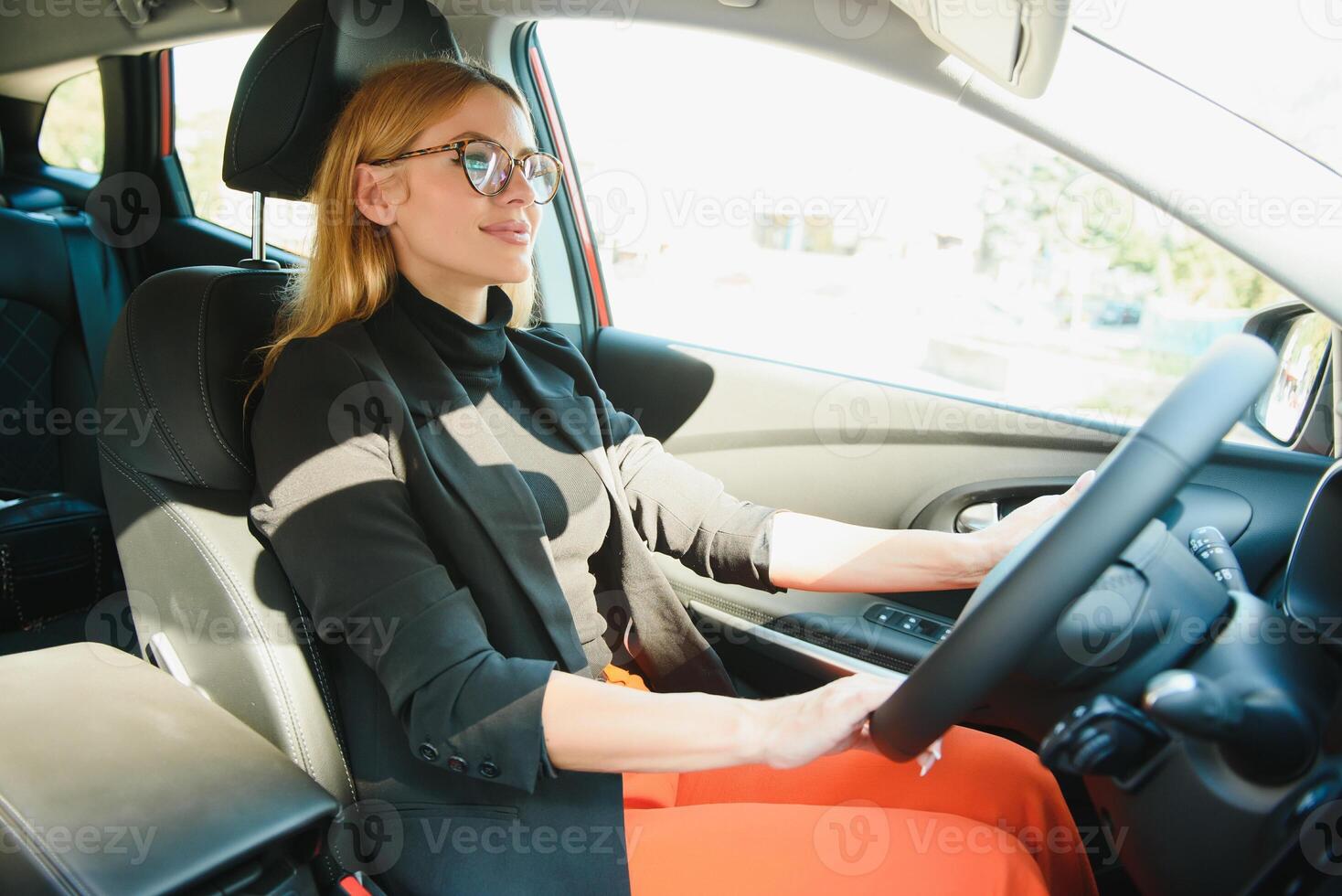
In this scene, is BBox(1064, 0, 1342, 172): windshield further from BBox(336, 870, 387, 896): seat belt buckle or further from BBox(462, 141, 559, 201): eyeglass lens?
BBox(336, 870, 387, 896): seat belt buckle

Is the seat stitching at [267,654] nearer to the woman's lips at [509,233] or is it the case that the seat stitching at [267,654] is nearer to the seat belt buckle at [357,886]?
the seat belt buckle at [357,886]

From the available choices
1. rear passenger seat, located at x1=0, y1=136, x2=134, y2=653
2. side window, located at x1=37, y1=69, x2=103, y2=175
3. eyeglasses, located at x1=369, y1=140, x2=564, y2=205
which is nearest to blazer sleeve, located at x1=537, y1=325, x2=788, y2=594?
eyeglasses, located at x1=369, y1=140, x2=564, y2=205

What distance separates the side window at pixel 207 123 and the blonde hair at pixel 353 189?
1.04 m

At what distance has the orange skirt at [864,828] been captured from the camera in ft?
3.88

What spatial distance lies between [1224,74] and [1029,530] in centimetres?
71

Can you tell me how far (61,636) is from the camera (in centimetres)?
265

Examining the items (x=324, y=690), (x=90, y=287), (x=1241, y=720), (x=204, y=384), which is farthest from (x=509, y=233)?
(x=90, y=287)

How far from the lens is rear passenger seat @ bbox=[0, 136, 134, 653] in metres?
2.56

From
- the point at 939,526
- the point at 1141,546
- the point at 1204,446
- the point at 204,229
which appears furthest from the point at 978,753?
the point at 204,229

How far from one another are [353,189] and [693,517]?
2.54 feet

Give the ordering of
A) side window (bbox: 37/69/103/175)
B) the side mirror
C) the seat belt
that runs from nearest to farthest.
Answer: the side mirror < the seat belt < side window (bbox: 37/69/103/175)

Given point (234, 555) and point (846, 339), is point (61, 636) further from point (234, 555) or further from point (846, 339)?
point (846, 339)

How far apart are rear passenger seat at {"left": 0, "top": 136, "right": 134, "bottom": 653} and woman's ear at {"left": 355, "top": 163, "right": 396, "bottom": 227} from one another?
4.96ft

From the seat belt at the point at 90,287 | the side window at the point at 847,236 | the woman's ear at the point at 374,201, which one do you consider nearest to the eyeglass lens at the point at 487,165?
the woman's ear at the point at 374,201
